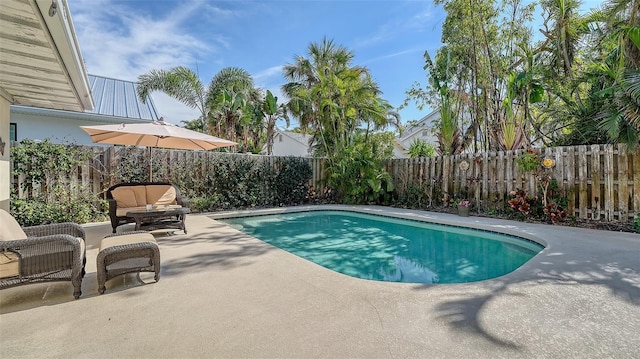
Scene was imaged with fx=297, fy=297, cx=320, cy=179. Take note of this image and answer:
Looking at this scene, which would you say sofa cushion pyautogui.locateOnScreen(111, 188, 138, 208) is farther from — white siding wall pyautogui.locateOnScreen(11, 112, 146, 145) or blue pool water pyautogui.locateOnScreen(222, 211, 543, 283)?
white siding wall pyautogui.locateOnScreen(11, 112, 146, 145)

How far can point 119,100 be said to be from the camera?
1333 centimetres

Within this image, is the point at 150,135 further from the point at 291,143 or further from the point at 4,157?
the point at 291,143

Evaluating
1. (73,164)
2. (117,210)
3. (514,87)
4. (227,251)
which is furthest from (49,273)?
(514,87)

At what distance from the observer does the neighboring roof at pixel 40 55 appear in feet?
9.09

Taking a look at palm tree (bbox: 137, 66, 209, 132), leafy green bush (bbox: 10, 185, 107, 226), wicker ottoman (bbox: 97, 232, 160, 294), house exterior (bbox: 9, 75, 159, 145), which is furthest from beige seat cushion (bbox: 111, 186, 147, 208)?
palm tree (bbox: 137, 66, 209, 132)

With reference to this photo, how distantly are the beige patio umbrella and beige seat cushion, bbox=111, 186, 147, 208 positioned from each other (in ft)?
3.61

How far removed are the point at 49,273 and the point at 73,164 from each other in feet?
19.6

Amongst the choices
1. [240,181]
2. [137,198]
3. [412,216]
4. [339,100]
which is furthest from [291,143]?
[137,198]

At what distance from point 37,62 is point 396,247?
647 centimetres

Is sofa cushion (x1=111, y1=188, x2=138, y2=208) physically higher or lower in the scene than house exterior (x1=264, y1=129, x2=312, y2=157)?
lower

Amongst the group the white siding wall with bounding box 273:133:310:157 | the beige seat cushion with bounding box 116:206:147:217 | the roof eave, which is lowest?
the beige seat cushion with bounding box 116:206:147:217

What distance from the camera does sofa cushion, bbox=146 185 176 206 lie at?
23.2 feet

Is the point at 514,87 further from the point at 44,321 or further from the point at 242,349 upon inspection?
the point at 44,321

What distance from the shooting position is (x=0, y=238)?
276 cm
